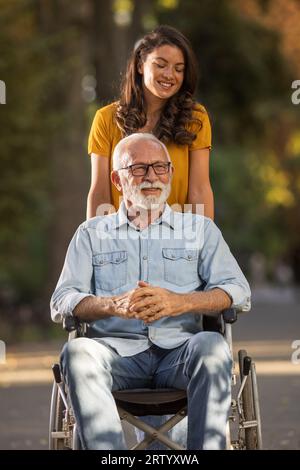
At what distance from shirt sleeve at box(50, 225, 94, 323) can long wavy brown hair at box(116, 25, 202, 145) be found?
2.83 feet

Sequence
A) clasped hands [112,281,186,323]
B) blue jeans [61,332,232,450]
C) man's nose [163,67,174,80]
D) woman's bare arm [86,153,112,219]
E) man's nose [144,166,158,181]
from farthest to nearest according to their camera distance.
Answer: woman's bare arm [86,153,112,219] → man's nose [163,67,174,80] → man's nose [144,166,158,181] → clasped hands [112,281,186,323] → blue jeans [61,332,232,450]

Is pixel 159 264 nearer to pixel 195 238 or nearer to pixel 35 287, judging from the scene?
pixel 195 238

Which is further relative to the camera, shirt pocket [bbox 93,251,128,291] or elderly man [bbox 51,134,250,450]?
shirt pocket [bbox 93,251,128,291]

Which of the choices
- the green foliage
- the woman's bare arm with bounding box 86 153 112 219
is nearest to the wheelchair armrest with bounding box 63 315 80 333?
the woman's bare arm with bounding box 86 153 112 219

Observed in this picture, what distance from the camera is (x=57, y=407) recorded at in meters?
6.46

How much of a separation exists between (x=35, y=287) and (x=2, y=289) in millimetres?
1102

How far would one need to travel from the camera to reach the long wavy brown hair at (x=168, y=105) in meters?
7.14

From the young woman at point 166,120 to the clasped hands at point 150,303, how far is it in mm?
1090

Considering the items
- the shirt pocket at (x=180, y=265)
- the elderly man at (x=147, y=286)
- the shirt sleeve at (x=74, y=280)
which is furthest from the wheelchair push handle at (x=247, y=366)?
the shirt sleeve at (x=74, y=280)

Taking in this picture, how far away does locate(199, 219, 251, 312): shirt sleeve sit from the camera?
6.34 metres

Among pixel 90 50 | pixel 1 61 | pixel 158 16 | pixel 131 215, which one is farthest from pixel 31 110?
pixel 131 215

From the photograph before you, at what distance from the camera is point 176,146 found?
284 inches

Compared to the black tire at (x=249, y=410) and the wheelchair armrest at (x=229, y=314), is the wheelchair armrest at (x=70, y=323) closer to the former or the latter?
the wheelchair armrest at (x=229, y=314)

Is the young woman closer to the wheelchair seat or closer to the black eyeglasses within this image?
the black eyeglasses
